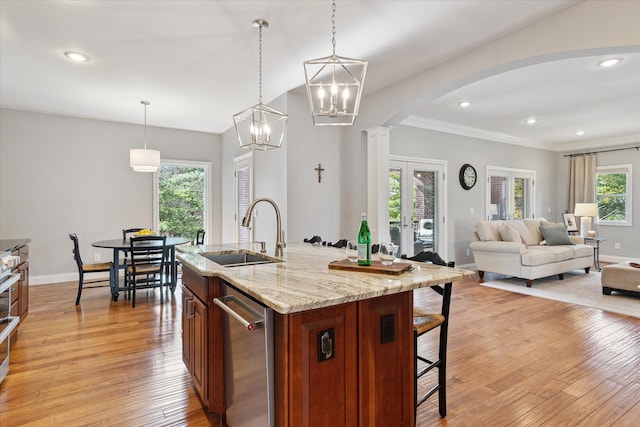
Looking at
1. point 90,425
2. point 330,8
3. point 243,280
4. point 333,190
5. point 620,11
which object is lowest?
point 90,425

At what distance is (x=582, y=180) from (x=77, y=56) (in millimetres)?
9573

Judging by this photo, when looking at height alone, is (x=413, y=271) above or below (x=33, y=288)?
above

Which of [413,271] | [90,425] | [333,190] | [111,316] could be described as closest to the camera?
[413,271]

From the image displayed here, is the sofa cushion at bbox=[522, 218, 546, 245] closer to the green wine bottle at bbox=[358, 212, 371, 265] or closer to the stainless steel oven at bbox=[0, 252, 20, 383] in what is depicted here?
the green wine bottle at bbox=[358, 212, 371, 265]

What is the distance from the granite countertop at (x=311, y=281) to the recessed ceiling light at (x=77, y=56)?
8.42 ft

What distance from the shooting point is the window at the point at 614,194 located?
734 cm

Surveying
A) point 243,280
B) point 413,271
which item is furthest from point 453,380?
point 243,280

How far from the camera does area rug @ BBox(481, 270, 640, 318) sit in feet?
13.4

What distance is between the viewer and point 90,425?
192cm

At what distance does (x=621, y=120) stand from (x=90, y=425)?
8.18m

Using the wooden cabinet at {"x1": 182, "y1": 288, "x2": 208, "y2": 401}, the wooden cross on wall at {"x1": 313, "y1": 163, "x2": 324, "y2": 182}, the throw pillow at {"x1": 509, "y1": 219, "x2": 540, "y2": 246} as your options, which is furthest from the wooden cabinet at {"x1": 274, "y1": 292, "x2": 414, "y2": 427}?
the throw pillow at {"x1": 509, "y1": 219, "x2": 540, "y2": 246}

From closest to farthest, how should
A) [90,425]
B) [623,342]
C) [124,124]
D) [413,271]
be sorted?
1. [413,271]
2. [90,425]
3. [623,342]
4. [124,124]

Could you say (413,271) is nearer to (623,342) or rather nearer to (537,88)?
(623,342)

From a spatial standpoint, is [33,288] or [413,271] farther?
[33,288]
